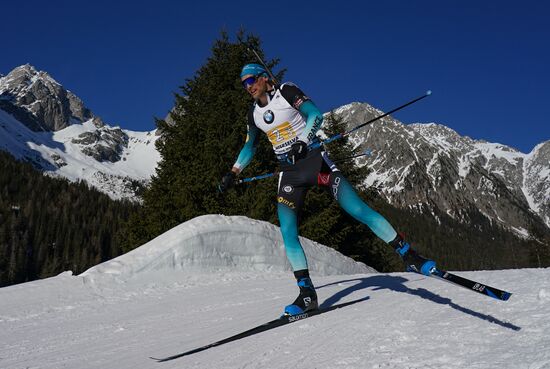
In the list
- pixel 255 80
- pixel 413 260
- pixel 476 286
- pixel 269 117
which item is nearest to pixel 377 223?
pixel 413 260

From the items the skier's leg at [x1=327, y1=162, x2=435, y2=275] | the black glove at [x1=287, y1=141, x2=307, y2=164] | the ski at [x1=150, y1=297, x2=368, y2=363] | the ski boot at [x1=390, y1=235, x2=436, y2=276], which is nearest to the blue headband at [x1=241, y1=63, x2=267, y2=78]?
the black glove at [x1=287, y1=141, x2=307, y2=164]

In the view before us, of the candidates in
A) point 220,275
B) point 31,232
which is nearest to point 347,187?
point 220,275

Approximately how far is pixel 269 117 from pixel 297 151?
0.82 metres

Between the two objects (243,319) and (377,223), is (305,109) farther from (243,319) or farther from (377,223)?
(243,319)

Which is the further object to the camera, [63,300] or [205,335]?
[63,300]

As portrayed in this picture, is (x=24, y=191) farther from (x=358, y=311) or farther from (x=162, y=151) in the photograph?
(x=358, y=311)

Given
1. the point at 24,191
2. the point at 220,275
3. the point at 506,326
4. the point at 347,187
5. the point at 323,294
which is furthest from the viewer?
the point at 24,191

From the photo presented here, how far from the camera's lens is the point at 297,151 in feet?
16.2

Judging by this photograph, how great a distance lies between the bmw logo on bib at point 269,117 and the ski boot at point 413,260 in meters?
2.01

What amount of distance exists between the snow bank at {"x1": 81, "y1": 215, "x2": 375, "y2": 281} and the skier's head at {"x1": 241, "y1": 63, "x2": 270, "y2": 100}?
4.35 m

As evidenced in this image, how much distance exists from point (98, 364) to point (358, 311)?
244cm

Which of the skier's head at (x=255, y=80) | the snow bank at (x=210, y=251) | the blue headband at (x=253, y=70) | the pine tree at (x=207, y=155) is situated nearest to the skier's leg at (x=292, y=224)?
the skier's head at (x=255, y=80)

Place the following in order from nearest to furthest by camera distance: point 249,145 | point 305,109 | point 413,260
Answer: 1. point 413,260
2. point 305,109
3. point 249,145

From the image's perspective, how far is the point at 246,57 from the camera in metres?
20.4
